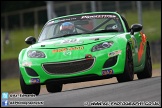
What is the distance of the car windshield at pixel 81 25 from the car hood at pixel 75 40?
19.7 inches

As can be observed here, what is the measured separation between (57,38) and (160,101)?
15.1ft

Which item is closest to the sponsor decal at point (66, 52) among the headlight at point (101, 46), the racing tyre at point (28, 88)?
the headlight at point (101, 46)

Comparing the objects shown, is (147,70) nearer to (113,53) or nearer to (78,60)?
(113,53)

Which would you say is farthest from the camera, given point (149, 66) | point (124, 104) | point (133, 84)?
point (149, 66)

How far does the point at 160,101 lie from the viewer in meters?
8.35

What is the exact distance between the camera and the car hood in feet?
38.1

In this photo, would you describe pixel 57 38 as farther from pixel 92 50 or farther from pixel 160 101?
pixel 160 101

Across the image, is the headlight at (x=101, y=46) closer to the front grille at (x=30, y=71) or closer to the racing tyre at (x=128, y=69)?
the racing tyre at (x=128, y=69)

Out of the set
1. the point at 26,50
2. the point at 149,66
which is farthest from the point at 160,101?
the point at 149,66

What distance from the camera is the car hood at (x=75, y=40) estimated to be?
11.6 meters

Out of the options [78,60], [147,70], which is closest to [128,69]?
[78,60]

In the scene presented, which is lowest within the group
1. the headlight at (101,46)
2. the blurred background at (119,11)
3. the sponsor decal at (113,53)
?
the blurred background at (119,11)

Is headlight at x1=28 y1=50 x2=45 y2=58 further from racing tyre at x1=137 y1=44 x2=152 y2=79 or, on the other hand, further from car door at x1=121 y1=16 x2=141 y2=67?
racing tyre at x1=137 y1=44 x2=152 y2=79

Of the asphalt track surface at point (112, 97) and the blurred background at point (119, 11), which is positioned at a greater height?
the asphalt track surface at point (112, 97)
